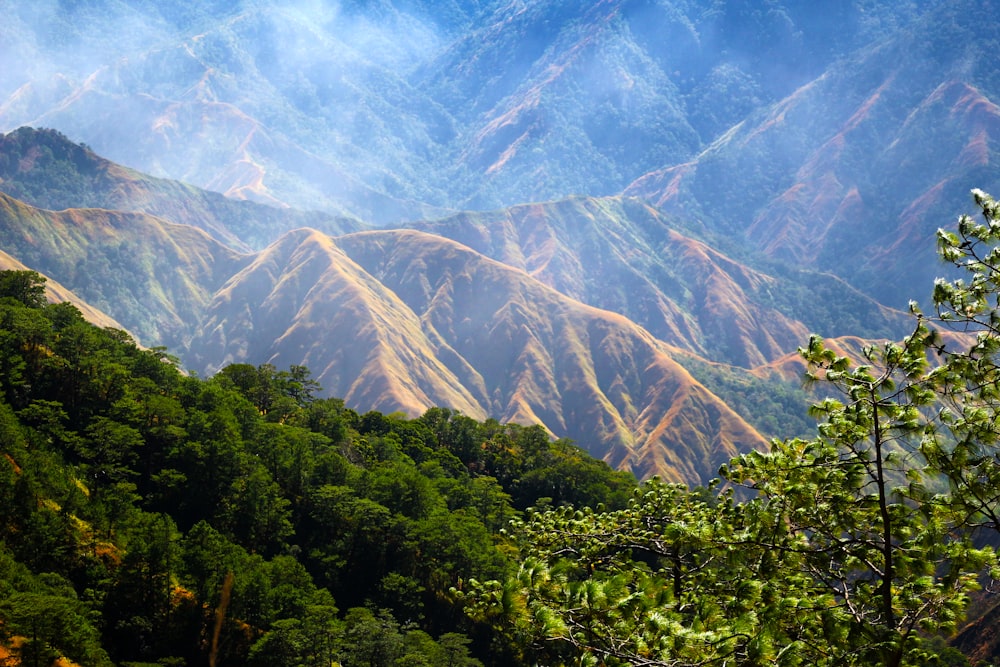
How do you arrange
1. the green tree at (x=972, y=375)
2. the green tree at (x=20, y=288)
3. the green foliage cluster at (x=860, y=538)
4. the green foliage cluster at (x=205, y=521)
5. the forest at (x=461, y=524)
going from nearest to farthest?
the green foliage cluster at (x=860, y=538) → the green tree at (x=972, y=375) → the forest at (x=461, y=524) → the green foliage cluster at (x=205, y=521) → the green tree at (x=20, y=288)

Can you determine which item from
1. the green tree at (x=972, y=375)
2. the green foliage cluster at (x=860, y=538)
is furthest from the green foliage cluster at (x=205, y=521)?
the green tree at (x=972, y=375)

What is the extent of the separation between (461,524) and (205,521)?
23.9 meters

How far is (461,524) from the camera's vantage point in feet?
234

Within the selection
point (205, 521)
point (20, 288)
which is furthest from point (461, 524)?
point (20, 288)

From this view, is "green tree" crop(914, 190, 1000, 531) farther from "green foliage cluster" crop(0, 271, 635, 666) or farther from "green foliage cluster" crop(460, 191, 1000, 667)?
"green foliage cluster" crop(0, 271, 635, 666)

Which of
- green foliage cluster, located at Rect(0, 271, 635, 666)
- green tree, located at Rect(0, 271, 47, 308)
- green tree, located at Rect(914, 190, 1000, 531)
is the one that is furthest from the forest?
green tree, located at Rect(0, 271, 47, 308)

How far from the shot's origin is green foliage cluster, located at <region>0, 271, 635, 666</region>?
48.0m

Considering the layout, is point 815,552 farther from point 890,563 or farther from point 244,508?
point 244,508

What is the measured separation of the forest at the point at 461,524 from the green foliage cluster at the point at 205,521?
0.21 m

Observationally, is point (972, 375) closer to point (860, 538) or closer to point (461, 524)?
point (860, 538)

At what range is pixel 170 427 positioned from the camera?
63.5m

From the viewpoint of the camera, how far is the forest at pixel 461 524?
1016 centimetres

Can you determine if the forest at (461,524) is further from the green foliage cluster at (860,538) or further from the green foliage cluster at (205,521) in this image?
the green foliage cluster at (205,521)

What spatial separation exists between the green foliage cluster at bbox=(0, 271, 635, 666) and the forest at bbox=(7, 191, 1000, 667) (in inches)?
8.3
